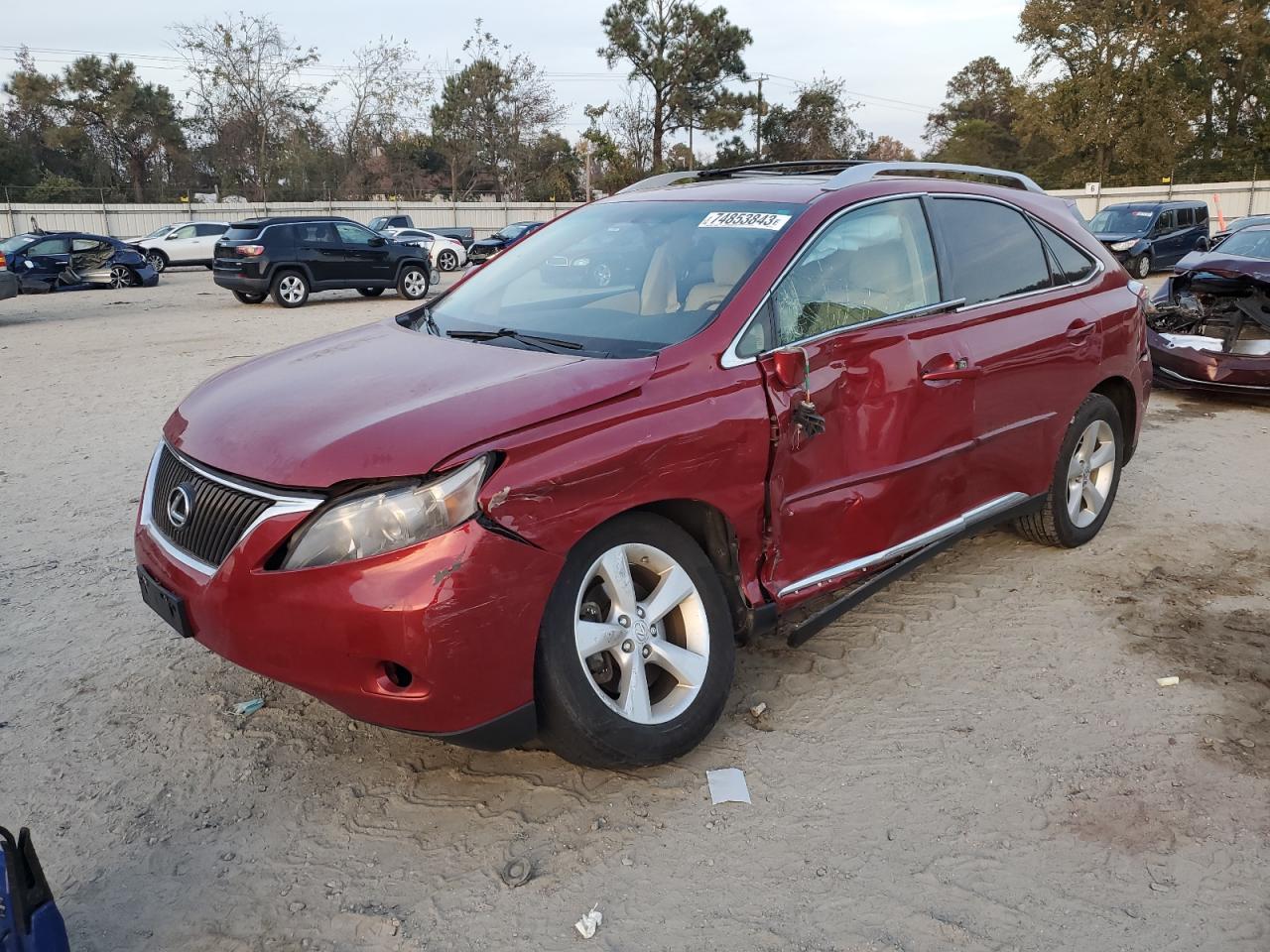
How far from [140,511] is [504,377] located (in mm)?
1386

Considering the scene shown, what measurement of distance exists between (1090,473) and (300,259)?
52.2 feet

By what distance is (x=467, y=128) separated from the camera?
183 feet

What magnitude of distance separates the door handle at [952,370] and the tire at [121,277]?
2347cm

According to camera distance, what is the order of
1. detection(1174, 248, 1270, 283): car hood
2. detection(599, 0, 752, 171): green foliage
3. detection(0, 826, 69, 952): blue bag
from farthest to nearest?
detection(599, 0, 752, 171): green foliage
detection(1174, 248, 1270, 283): car hood
detection(0, 826, 69, 952): blue bag

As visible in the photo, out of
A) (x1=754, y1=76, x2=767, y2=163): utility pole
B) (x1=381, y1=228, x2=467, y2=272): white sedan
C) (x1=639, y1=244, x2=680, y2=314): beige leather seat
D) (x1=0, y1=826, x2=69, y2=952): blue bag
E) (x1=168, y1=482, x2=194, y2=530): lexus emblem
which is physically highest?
(x1=754, y1=76, x2=767, y2=163): utility pole

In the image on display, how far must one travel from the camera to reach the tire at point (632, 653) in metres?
2.80

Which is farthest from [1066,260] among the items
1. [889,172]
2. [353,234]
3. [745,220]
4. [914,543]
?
[353,234]

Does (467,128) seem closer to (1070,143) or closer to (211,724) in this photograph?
(1070,143)

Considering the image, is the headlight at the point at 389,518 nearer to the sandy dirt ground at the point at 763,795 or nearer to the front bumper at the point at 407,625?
the front bumper at the point at 407,625

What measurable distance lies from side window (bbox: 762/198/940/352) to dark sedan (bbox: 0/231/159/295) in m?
22.3

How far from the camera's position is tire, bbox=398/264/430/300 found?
1955 centimetres

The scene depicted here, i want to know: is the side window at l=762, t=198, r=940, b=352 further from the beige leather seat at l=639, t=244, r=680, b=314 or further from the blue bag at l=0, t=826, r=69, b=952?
the blue bag at l=0, t=826, r=69, b=952

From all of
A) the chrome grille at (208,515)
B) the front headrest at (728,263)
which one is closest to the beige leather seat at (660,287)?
the front headrest at (728,263)

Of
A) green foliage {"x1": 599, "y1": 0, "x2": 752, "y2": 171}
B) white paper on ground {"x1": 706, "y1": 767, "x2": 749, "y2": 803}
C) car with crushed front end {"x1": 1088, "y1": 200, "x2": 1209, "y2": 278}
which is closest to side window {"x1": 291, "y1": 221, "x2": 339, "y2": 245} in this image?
car with crushed front end {"x1": 1088, "y1": 200, "x2": 1209, "y2": 278}
